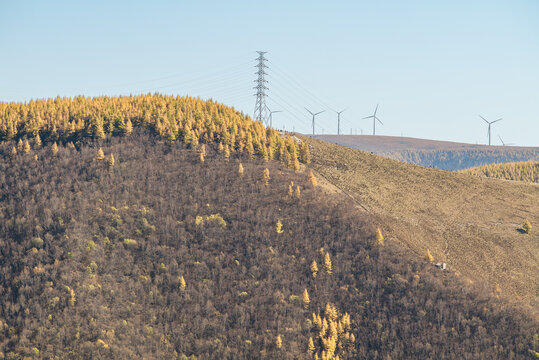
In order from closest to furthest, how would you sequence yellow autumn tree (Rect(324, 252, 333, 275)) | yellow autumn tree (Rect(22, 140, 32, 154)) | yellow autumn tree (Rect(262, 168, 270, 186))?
yellow autumn tree (Rect(324, 252, 333, 275)), yellow autumn tree (Rect(262, 168, 270, 186)), yellow autumn tree (Rect(22, 140, 32, 154))

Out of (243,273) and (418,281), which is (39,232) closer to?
(243,273)

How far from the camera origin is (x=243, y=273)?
109 metres

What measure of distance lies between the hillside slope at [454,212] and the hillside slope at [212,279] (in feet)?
38.5

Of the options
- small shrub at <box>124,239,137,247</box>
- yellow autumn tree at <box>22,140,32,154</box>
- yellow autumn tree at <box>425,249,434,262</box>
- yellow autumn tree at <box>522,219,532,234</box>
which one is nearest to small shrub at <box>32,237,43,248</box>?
small shrub at <box>124,239,137,247</box>

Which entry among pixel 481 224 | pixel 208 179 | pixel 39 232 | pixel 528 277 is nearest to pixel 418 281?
pixel 528 277

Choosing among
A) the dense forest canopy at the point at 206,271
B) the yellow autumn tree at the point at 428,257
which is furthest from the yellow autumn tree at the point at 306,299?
the yellow autumn tree at the point at 428,257

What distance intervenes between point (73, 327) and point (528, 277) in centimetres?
9654

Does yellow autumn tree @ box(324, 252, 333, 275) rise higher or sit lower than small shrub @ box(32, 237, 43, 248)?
lower

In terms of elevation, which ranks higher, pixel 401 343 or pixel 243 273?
pixel 243 273

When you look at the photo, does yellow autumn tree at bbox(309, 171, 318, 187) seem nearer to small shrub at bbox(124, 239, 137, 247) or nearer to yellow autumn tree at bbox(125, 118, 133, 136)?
small shrub at bbox(124, 239, 137, 247)

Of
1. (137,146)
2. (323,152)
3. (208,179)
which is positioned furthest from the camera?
(323,152)

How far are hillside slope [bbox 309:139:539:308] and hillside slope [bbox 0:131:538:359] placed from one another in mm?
11729

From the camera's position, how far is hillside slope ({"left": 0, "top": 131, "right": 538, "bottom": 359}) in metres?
94.1

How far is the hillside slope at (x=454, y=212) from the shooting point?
11981 cm
